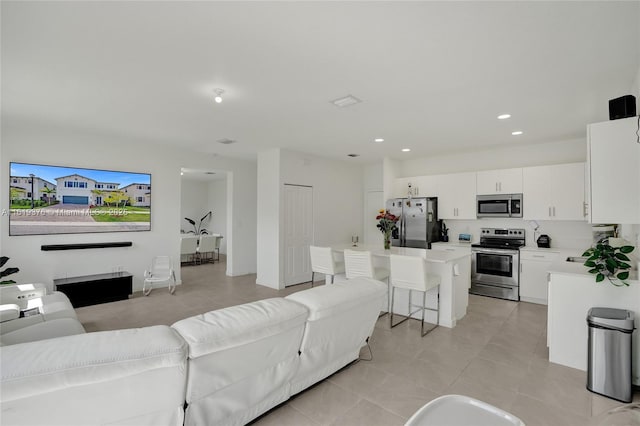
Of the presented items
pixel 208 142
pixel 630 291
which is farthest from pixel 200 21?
pixel 630 291

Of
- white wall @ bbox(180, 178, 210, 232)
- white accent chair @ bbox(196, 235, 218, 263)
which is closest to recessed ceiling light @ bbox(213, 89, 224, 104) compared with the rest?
white accent chair @ bbox(196, 235, 218, 263)

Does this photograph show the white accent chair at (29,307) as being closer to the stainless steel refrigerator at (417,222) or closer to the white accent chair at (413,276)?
the white accent chair at (413,276)

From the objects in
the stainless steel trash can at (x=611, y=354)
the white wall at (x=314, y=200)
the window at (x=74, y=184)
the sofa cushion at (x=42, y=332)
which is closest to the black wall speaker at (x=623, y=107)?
the stainless steel trash can at (x=611, y=354)

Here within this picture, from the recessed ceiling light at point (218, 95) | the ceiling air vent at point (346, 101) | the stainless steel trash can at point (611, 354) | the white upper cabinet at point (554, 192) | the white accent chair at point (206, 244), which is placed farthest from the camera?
the white accent chair at point (206, 244)

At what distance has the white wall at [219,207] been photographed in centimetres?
1045

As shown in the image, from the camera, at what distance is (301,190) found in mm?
6277

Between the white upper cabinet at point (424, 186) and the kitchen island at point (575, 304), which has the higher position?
the white upper cabinet at point (424, 186)

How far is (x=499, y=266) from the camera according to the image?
5234 mm

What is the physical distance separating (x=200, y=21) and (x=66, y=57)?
4.43 feet

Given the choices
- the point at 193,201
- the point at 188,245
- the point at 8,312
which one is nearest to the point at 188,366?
the point at 8,312

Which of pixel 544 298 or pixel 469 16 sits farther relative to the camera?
pixel 544 298

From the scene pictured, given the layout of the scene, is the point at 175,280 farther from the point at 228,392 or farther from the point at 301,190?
the point at 228,392

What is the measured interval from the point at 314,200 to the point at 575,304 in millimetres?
4603

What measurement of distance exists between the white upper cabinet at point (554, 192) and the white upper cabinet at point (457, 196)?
84cm
